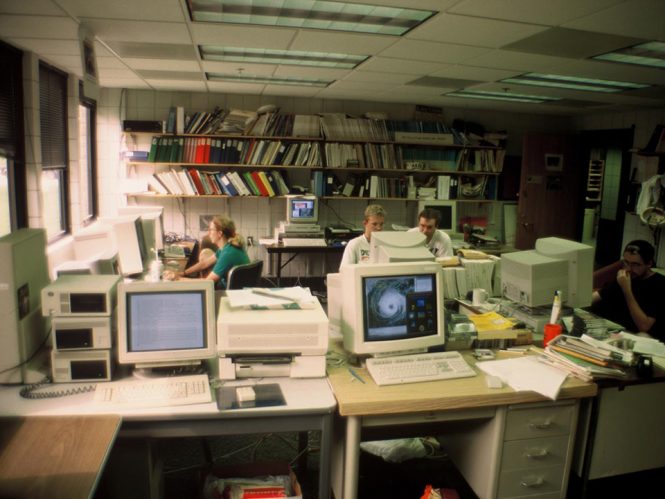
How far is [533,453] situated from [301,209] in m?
3.92

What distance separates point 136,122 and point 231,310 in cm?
415

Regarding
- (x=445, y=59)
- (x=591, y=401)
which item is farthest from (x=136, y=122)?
(x=591, y=401)

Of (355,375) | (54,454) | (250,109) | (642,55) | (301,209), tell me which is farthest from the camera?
(250,109)

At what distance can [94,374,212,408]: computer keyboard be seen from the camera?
192cm

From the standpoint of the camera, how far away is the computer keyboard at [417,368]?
217 centimetres

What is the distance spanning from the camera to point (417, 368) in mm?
2250

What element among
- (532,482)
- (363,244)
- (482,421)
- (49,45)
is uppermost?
(49,45)

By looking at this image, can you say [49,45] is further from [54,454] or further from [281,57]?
[54,454]

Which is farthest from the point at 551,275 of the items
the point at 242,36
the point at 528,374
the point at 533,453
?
the point at 242,36

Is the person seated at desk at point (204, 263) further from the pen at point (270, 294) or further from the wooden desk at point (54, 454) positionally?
the wooden desk at point (54, 454)

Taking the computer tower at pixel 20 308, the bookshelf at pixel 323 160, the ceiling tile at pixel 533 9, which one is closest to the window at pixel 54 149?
the bookshelf at pixel 323 160

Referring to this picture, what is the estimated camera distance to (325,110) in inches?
245

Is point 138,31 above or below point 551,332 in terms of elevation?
above

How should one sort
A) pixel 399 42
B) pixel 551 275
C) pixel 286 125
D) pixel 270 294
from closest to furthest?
pixel 270 294
pixel 551 275
pixel 399 42
pixel 286 125
